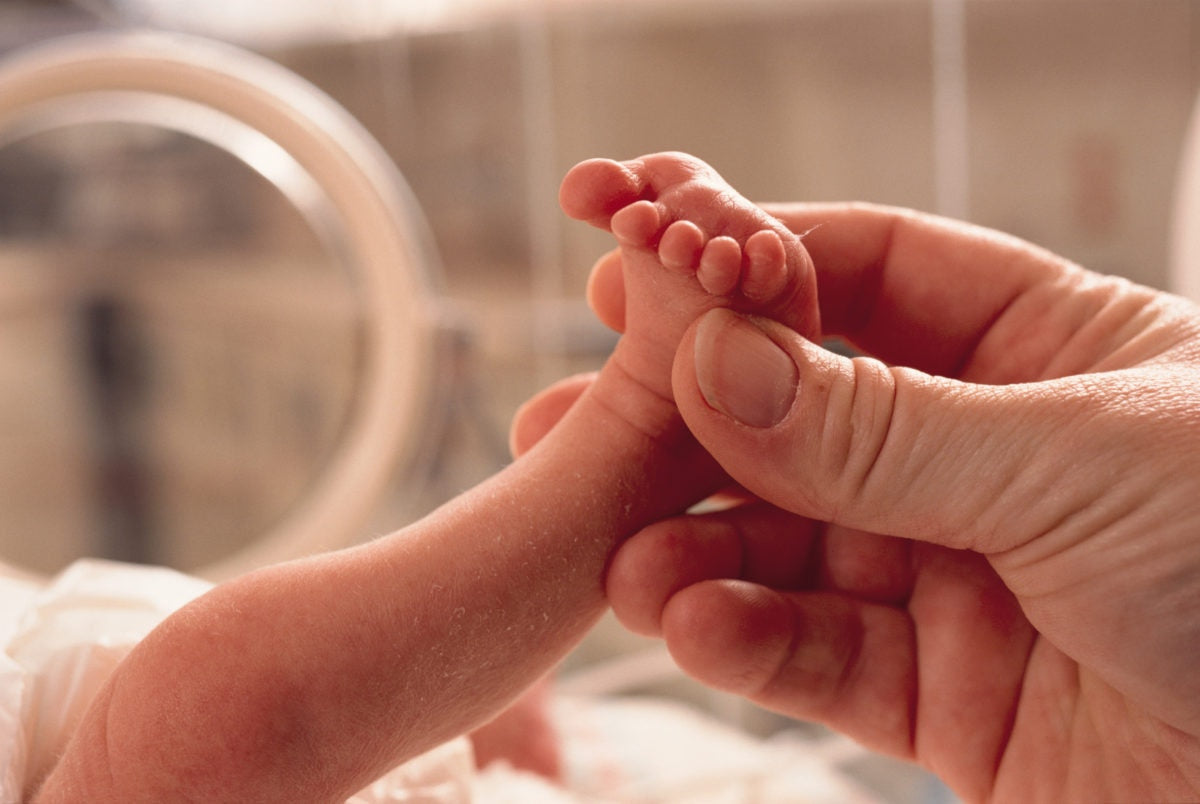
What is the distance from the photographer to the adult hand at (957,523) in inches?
16.3

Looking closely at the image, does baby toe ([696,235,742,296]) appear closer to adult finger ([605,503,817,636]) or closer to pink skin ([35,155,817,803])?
pink skin ([35,155,817,803])

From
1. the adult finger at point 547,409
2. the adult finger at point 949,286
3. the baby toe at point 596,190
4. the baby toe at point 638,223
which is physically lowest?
the adult finger at point 547,409

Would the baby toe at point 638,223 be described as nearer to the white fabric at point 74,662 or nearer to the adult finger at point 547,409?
the adult finger at point 547,409

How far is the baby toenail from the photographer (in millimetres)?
421

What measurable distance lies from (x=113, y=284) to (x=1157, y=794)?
108 centimetres

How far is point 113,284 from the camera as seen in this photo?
117cm

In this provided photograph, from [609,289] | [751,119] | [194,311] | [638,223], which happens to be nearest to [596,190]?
[638,223]

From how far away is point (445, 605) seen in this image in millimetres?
438

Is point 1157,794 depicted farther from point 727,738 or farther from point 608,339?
point 608,339

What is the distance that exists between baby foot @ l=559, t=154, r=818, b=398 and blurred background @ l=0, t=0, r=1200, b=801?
2.14ft

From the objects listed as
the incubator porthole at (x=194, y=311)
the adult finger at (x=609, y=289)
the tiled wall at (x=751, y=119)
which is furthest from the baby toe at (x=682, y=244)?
the tiled wall at (x=751, y=119)

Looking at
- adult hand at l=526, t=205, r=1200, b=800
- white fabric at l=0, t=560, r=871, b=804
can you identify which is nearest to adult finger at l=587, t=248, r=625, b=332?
adult hand at l=526, t=205, r=1200, b=800

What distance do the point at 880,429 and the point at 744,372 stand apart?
56mm

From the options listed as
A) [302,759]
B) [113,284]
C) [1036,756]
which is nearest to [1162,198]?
[1036,756]
